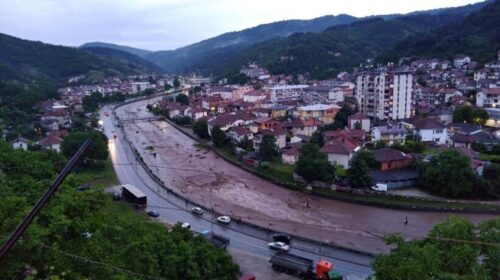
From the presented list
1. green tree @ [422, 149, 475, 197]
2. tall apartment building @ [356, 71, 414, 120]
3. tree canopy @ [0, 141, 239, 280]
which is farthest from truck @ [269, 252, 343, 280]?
tall apartment building @ [356, 71, 414, 120]

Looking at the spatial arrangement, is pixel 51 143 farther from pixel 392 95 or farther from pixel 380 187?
pixel 392 95

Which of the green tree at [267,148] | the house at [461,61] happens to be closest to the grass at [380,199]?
the green tree at [267,148]

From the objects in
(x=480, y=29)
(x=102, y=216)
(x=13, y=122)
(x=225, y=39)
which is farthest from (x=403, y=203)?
(x=225, y=39)

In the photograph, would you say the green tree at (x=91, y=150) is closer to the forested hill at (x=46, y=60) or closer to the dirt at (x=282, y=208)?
the dirt at (x=282, y=208)

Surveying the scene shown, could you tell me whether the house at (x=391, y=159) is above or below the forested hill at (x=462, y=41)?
below

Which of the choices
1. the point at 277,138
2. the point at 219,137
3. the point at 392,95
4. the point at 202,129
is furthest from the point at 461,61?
the point at 219,137

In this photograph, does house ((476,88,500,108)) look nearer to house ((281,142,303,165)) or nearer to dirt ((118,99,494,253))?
house ((281,142,303,165))
